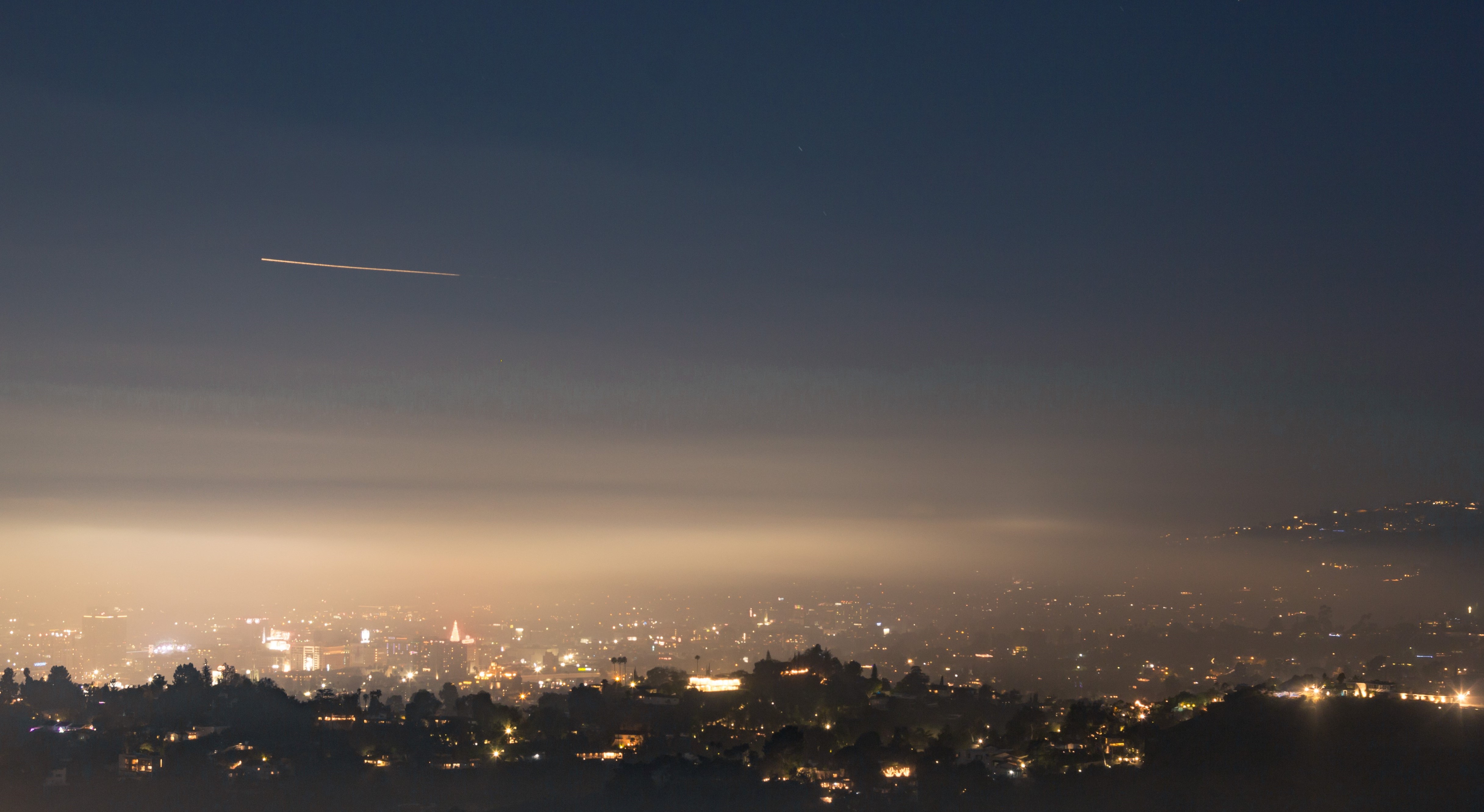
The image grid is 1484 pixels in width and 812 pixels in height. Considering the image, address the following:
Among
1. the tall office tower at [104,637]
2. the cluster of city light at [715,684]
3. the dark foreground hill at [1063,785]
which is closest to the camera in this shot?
the dark foreground hill at [1063,785]

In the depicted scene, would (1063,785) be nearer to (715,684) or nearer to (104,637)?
(715,684)

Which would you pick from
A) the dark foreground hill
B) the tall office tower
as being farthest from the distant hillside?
the tall office tower

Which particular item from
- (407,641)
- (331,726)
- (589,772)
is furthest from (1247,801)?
(407,641)

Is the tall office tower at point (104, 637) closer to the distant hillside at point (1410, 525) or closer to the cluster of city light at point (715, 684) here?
the cluster of city light at point (715, 684)

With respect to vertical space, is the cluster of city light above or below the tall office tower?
below

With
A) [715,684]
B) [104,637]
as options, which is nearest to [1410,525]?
[715,684]

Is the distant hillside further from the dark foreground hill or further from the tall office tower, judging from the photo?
the tall office tower

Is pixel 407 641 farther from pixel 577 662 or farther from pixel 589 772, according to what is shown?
pixel 589 772

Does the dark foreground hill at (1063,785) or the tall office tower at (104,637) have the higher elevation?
the tall office tower at (104,637)

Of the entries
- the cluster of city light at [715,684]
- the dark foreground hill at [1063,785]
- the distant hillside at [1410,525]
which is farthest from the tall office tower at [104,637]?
the distant hillside at [1410,525]
